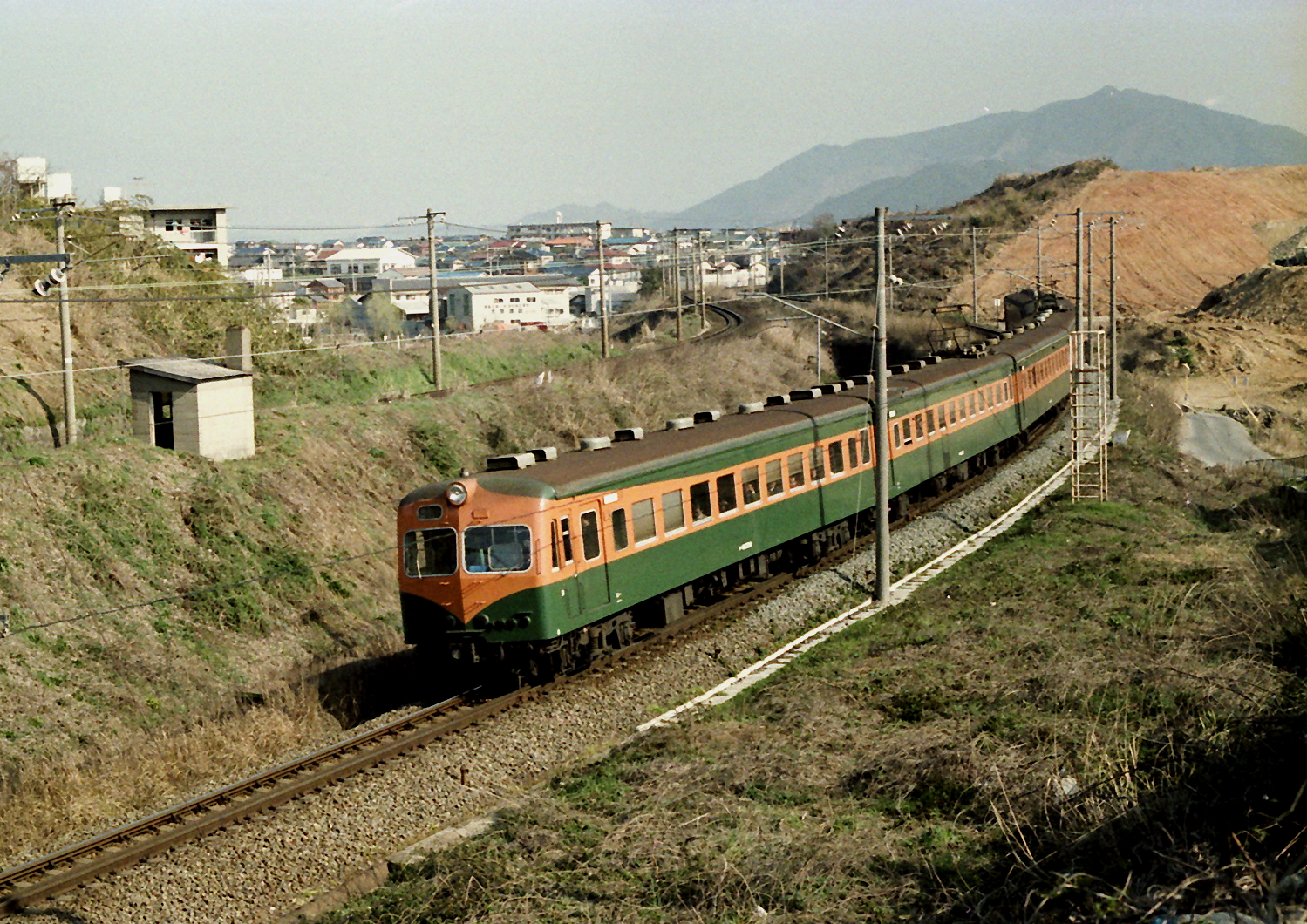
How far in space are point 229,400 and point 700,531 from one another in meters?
11.1

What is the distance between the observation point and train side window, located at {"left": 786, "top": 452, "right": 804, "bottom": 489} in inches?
842

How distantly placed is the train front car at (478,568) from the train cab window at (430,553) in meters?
0.01

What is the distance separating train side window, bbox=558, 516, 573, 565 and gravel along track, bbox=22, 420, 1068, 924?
1586 mm

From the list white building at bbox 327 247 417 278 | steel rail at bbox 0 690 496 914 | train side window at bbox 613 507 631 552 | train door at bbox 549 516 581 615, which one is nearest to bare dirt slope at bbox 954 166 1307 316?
white building at bbox 327 247 417 278

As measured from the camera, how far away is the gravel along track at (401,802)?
33.8 ft

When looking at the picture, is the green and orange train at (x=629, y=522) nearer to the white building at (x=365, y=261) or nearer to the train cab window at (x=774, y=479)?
the train cab window at (x=774, y=479)

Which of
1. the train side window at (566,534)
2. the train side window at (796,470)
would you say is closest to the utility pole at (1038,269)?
the train side window at (796,470)

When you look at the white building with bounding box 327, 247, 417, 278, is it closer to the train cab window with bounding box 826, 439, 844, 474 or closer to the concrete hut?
the concrete hut

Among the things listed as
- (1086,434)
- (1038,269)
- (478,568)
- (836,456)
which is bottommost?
(1086,434)

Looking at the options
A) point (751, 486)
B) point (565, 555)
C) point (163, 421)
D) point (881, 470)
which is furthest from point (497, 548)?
point (163, 421)

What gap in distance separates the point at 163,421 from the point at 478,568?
11.8 m

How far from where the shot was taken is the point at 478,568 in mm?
15602

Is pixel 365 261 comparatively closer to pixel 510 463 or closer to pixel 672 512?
pixel 672 512

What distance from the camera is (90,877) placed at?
10602 millimetres
